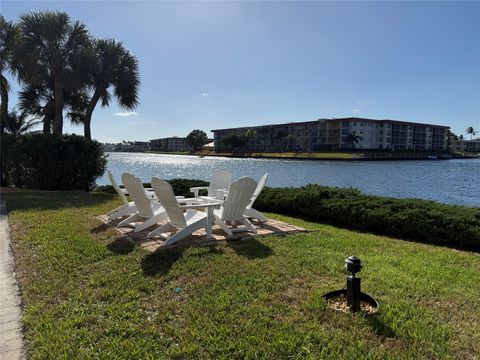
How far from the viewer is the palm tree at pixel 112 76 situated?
1734cm

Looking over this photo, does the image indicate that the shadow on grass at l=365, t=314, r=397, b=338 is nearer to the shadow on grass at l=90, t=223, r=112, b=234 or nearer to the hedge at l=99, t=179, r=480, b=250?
the hedge at l=99, t=179, r=480, b=250

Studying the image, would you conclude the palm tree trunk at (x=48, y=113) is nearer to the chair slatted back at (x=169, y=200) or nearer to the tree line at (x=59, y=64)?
the tree line at (x=59, y=64)

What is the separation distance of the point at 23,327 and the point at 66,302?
16.8 inches

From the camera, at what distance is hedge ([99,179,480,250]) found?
228 inches

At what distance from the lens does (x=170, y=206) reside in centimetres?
521

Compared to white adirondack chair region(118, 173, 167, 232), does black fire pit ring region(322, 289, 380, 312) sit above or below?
below

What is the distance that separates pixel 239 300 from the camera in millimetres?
3193

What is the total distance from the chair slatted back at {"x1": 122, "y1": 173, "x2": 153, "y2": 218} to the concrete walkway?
1900mm

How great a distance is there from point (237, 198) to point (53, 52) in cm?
1468

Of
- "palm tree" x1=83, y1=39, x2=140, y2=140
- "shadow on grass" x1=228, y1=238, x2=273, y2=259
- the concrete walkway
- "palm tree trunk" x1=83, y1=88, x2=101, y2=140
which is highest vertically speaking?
"palm tree" x1=83, y1=39, x2=140, y2=140

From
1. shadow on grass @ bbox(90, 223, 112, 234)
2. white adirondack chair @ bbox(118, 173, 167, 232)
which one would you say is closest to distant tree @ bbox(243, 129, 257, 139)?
→ shadow on grass @ bbox(90, 223, 112, 234)

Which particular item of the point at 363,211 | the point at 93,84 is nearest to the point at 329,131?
the point at 93,84

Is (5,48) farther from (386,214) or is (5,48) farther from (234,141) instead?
(234,141)

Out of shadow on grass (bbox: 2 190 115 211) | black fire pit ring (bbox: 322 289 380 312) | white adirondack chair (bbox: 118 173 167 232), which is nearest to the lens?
black fire pit ring (bbox: 322 289 380 312)
